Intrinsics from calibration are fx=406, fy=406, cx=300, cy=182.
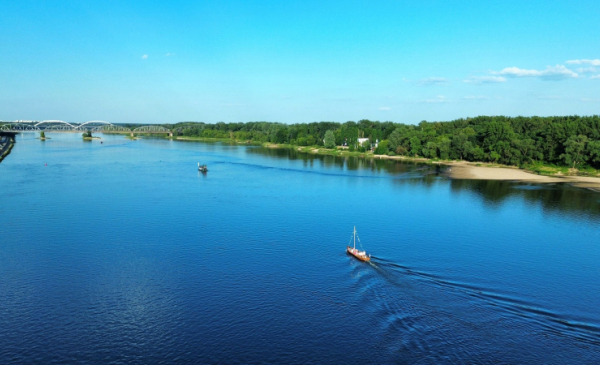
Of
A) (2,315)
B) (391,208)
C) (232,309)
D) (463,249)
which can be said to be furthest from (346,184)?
(2,315)

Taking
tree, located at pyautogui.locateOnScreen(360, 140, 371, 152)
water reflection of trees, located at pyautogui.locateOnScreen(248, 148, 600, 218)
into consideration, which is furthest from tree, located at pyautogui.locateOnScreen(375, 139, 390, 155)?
water reflection of trees, located at pyautogui.locateOnScreen(248, 148, 600, 218)

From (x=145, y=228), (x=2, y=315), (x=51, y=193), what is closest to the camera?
(x=2, y=315)

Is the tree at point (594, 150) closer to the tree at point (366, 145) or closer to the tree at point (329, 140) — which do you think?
the tree at point (366, 145)

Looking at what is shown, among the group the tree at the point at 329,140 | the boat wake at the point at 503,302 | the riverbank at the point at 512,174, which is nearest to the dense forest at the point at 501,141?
the tree at the point at 329,140

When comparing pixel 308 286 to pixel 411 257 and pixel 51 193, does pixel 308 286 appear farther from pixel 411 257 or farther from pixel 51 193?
pixel 51 193

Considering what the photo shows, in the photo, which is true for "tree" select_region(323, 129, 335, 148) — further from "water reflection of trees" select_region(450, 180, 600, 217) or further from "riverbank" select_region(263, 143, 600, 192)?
"water reflection of trees" select_region(450, 180, 600, 217)

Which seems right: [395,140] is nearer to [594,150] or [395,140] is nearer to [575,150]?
[575,150]

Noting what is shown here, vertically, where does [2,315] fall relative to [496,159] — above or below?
below
